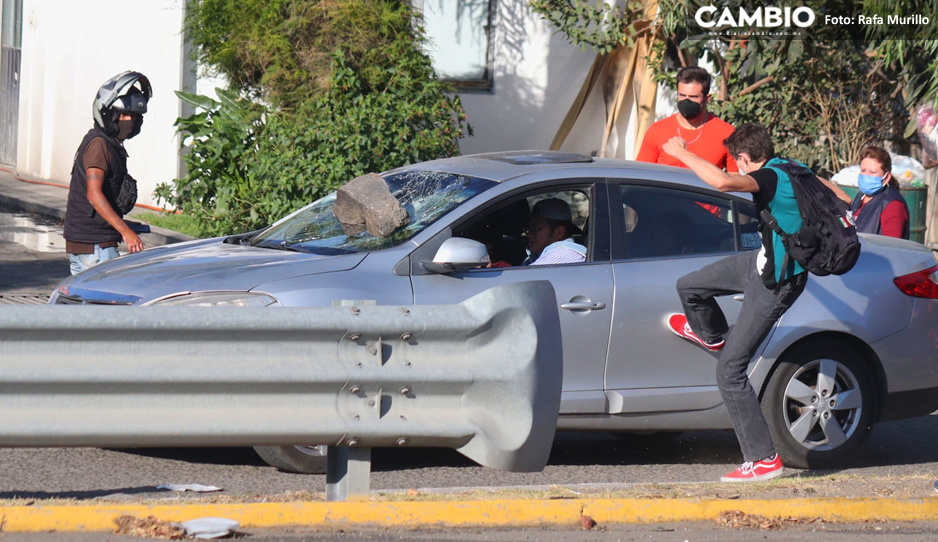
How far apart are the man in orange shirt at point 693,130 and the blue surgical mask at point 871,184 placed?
1005 millimetres

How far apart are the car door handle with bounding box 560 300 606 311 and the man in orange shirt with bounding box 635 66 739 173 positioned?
2.19m

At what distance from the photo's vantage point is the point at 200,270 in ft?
19.2

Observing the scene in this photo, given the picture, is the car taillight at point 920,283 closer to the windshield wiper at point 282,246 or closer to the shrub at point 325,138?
the windshield wiper at point 282,246

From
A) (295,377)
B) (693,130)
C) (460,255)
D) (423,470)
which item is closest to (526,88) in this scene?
(693,130)

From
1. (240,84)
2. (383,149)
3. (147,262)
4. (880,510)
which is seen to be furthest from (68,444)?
(240,84)

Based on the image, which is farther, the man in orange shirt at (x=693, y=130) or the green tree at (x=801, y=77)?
the green tree at (x=801, y=77)

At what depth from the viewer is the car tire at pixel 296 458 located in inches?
230

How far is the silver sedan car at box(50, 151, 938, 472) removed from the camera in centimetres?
587

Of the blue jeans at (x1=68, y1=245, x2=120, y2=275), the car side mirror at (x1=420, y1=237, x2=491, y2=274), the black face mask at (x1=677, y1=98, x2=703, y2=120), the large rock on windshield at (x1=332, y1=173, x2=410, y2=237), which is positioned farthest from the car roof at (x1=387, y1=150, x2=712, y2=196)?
the blue jeans at (x1=68, y1=245, x2=120, y2=275)

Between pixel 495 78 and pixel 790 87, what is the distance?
11.3 ft

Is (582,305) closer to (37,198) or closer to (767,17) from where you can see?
(767,17)

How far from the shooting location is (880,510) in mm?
5082

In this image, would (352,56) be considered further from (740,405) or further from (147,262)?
(740,405)

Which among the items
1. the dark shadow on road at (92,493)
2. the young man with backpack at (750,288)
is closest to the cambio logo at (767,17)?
the young man with backpack at (750,288)
